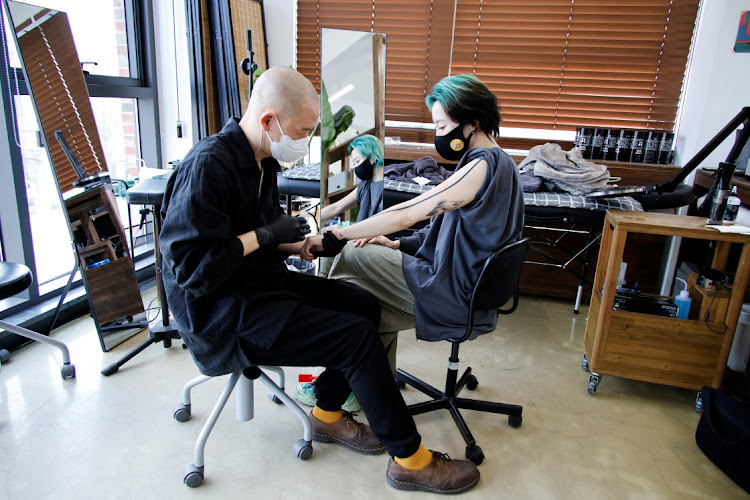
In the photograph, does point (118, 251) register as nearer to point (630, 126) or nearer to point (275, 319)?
point (275, 319)

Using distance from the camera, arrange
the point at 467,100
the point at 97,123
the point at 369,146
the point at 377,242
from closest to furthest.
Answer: the point at 467,100
the point at 377,242
the point at 369,146
the point at 97,123

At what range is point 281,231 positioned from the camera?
1505 mm

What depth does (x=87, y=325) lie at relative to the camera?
2680 mm

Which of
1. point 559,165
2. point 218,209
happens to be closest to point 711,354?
point 559,165

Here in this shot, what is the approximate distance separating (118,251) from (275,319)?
1471 millimetres

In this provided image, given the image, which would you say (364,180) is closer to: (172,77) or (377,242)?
(377,242)

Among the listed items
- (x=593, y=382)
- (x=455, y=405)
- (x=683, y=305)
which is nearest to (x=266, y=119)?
A: (x=455, y=405)

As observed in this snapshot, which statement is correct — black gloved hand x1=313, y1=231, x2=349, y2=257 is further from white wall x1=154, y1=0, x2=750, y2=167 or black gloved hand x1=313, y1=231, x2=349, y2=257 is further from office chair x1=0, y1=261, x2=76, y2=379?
white wall x1=154, y1=0, x2=750, y2=167

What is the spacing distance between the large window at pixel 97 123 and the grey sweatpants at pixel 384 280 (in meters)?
1.51

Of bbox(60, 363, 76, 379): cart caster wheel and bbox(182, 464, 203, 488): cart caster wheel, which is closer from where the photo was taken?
bbox(182, 464, 203, 488): cart caster wheel

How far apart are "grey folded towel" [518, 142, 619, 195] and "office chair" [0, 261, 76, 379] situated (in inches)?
103

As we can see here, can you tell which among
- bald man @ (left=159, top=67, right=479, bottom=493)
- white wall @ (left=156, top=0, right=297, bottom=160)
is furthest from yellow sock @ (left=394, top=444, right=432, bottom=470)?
white wall @ (left=156, top=0, right=297, bottom=160)

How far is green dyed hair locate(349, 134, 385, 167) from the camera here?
6.63 feet

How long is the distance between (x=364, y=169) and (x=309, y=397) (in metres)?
0.98
